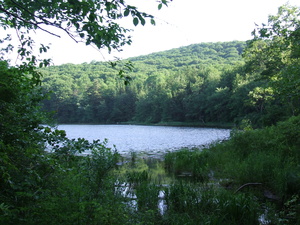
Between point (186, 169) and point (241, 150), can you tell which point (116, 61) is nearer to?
point (186, 169)

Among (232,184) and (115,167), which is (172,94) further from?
(232,184)

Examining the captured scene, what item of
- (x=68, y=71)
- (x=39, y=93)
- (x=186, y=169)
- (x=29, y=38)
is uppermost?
(x=68, y=71)

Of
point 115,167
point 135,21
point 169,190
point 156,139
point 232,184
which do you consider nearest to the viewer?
point 135,21

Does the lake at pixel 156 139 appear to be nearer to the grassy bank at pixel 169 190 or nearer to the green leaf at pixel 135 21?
the grassy bank at pixel 169 190

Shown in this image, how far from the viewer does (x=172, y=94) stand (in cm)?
7981

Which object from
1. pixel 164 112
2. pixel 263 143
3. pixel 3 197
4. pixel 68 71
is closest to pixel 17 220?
pixel 3 197

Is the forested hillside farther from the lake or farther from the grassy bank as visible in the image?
the grassy bank

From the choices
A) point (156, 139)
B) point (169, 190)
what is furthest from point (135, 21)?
point (156, 139)

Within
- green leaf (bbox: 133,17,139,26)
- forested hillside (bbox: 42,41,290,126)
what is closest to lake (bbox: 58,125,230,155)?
forested hillside (bbox: 42,41,290,126)

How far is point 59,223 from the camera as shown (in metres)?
3.32

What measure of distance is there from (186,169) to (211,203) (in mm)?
5981

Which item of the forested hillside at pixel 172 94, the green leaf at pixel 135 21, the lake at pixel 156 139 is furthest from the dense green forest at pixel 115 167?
the forested hillside at pixel 172 94

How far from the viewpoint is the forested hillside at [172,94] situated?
51688mm

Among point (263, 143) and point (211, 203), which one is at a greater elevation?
point (263, 143)
